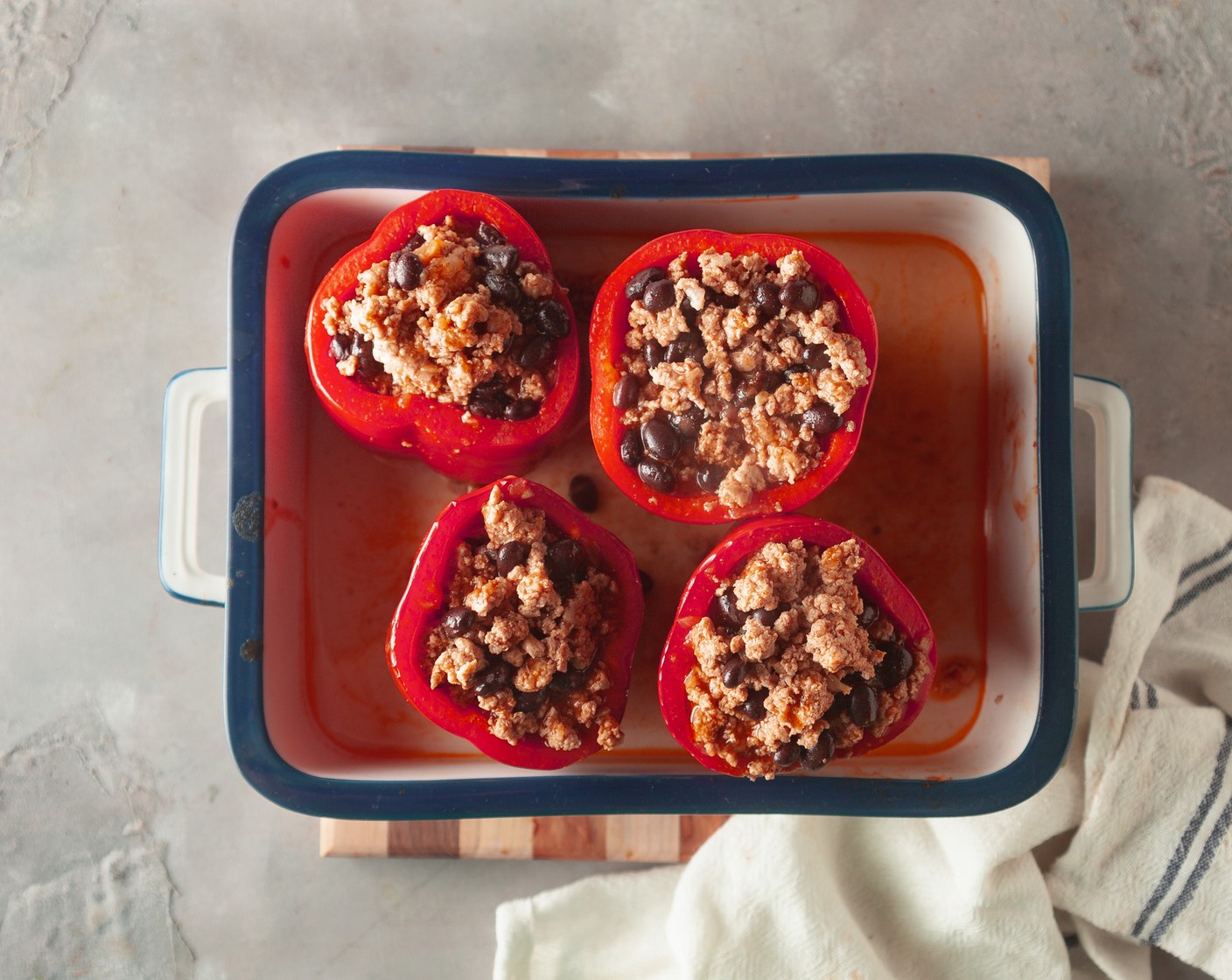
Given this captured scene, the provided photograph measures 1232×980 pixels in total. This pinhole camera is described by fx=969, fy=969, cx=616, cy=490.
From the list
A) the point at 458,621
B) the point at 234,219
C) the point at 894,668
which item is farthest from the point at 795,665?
the point at 234,219

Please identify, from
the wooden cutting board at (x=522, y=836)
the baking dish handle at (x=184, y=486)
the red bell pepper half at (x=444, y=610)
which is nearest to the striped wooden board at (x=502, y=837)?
the wooden cutting board at (x=522, y=836)

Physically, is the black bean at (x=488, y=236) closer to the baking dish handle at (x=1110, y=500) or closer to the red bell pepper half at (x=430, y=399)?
the red bell pepper half at (x=430, y=399)

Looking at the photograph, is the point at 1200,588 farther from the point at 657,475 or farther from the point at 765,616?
the point at 657,475

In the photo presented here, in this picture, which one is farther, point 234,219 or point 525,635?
point 234,219

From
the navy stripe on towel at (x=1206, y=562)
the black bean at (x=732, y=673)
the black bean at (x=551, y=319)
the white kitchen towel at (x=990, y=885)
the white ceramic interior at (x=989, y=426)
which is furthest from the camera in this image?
the navy stripe on towel at (x=1206, y=562)

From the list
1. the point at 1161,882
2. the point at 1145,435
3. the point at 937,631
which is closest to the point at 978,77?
the point at 1145,435

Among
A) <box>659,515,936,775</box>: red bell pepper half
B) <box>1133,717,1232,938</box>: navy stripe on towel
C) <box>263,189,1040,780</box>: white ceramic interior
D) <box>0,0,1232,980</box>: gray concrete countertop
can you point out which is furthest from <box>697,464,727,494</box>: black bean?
<box>1133,717,1232,938</box>: navy stripe on towel
